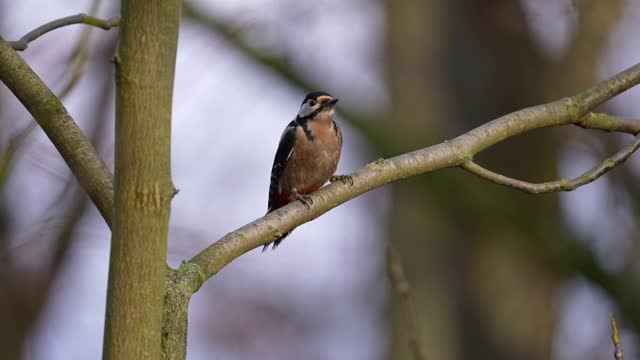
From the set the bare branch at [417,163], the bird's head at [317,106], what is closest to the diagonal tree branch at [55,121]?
the bare branch at [417,163]

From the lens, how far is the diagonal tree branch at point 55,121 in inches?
113

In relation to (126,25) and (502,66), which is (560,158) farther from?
(126,25)

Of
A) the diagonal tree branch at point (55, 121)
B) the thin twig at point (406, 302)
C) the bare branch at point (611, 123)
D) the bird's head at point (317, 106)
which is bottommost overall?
the thin twig at point (406, 302)

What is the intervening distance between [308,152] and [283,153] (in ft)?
0.84

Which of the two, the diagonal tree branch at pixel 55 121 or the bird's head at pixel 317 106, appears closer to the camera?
the diagonal tree branch at pixel 55 121

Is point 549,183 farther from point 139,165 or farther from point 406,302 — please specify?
point 139,165

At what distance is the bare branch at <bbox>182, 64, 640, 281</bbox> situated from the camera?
10.0ft

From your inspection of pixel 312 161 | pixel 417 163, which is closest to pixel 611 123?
pixel 417 163

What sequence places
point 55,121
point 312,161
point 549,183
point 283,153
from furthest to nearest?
point 283,153
point 312,161
point 549,183
point 55,121

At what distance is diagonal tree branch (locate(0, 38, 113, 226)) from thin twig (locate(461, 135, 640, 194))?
1355mm

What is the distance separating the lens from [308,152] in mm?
5777

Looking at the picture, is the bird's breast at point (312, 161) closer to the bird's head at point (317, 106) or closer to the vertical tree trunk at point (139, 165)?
the bird's head at point (317, 106)

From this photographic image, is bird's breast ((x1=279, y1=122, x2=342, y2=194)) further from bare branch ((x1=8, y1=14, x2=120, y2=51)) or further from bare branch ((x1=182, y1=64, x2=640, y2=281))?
bare branch ((x1=8, y1=14, x2=120, y2=51))

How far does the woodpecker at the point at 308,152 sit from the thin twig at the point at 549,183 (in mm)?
2221
